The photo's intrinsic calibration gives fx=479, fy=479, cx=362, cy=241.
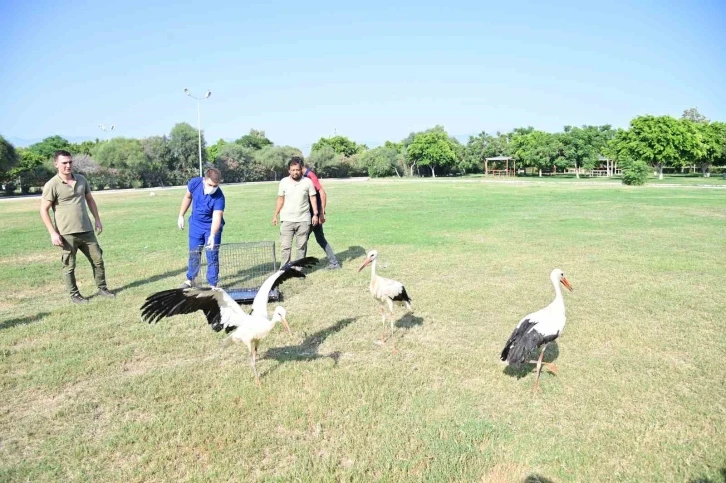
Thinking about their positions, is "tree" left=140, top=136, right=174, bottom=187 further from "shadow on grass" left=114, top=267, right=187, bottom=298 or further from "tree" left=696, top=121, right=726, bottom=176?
"tree" left=696, top=121, right=726, bottom=176

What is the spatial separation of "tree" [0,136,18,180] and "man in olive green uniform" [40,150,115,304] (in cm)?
4854

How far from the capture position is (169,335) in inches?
267

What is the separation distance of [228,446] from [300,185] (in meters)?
6.05

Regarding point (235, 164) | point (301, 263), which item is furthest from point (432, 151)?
point (301, 263)

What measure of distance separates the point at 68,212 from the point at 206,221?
2241mm

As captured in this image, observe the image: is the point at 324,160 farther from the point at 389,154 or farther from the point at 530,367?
the point at 530,367

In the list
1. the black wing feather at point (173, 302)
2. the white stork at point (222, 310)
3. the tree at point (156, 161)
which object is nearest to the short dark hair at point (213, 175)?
the white stork at point (222, 310)

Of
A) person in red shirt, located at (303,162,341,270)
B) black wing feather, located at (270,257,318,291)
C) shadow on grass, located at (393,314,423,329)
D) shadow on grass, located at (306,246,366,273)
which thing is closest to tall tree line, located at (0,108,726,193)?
shadow on grass, located at (306,246,366,273)

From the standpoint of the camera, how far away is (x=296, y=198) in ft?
30.9

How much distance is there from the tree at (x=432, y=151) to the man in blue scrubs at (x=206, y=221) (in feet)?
263

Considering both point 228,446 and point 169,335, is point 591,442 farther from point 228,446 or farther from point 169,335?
point 169,335

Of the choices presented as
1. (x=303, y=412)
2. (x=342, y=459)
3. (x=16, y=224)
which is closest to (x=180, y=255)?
(x=303, y=412)

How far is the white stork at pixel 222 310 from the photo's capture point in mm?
4961

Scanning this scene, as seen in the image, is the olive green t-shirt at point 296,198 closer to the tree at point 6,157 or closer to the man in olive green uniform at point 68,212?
the man in olive green uniform at point 68,212
